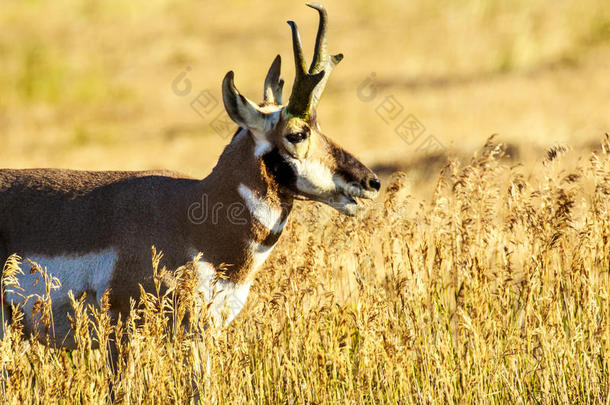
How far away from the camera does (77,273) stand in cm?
651

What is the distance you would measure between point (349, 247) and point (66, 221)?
236 centimetres

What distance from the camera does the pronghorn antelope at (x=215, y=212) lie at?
635 cm

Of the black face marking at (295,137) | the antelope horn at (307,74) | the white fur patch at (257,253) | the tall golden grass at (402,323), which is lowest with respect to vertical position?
the tall golden grass at (402,323)

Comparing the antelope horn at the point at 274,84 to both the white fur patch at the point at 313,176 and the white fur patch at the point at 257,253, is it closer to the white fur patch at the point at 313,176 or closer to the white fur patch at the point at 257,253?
the white fur patch at the point at 313,176

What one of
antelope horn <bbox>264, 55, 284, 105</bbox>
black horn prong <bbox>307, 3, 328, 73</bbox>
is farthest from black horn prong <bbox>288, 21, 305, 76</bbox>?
antelope horn <bbox>264, 55, 284, 105</bbox>

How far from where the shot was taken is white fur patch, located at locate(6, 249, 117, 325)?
644cm

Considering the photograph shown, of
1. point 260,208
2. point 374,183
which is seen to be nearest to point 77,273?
point 260,208

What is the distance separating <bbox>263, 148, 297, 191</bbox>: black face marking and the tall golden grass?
508mm

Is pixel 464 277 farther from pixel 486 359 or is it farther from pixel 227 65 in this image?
pixel 227 65

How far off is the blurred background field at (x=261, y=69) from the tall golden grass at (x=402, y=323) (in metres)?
16.0

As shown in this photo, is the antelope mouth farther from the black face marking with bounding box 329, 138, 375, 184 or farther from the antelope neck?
the antelope neck

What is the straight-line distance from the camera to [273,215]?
647 cm

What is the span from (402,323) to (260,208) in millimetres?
1536

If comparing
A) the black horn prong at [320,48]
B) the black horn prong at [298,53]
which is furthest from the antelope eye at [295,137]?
the black horn prong at [320,48]
